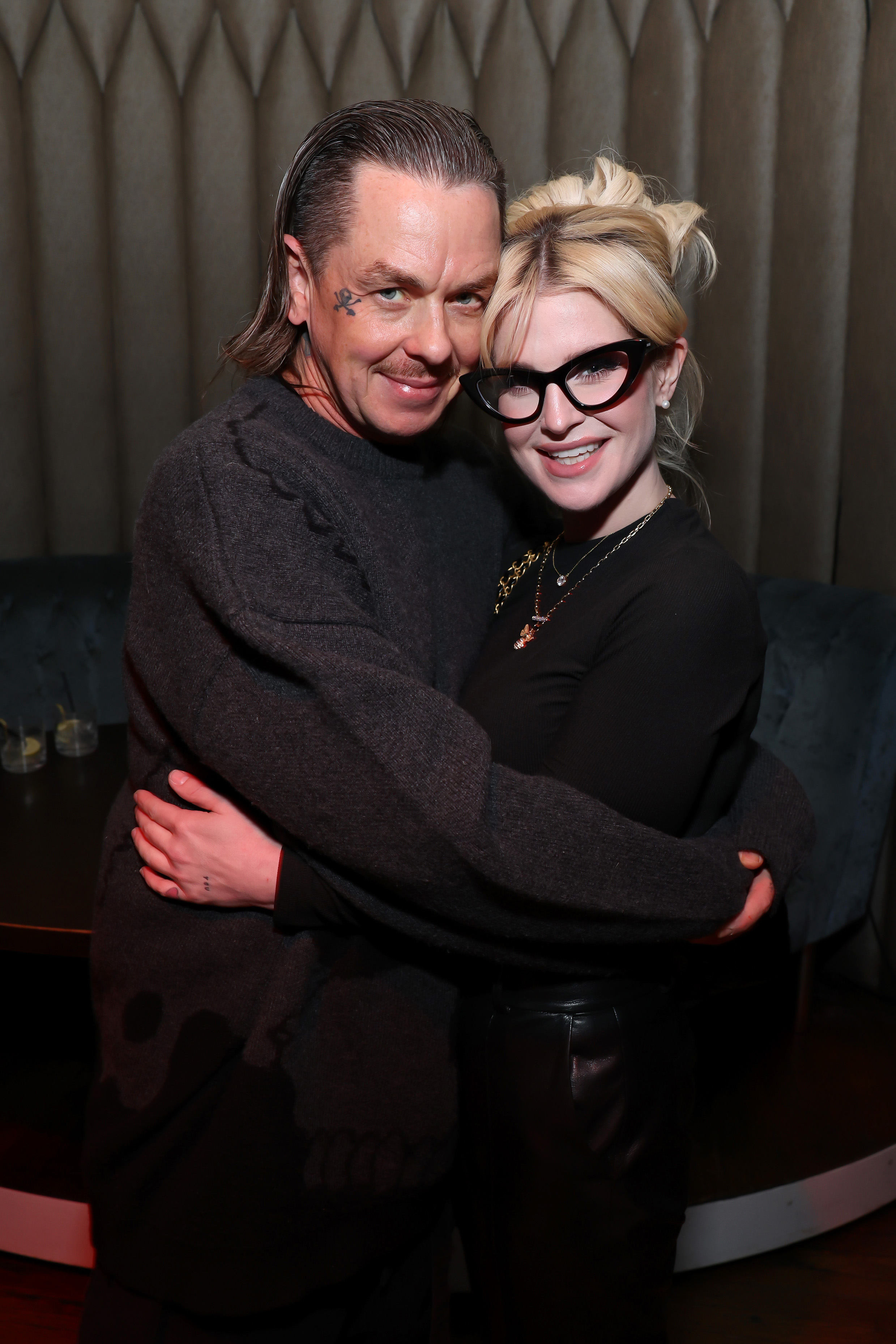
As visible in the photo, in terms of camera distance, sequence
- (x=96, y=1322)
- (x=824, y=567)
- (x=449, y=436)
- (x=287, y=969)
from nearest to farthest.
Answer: (x=287, y=969)
(x=96, y=1322)
(x=449, y=436)
(x=824, y=567)

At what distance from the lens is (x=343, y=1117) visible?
1.07 meters

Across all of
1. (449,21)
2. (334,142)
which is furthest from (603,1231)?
(449,21)

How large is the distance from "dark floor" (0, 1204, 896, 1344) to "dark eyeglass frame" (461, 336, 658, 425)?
1535 millimetres

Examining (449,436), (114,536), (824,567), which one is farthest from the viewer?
(114,536)

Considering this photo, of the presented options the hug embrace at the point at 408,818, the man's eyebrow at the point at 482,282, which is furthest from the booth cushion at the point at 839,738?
the man's eyebrow at the point at 482,282

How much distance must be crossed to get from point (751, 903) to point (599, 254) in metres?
0.78

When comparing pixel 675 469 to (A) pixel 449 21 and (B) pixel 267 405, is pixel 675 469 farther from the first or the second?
(A) pixel 449 21

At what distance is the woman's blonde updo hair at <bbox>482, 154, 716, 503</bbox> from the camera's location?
3.91ft

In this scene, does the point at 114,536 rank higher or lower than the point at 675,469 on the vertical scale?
lower

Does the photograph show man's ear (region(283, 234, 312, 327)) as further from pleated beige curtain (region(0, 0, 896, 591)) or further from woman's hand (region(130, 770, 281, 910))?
pleated beige curtain (region(0, 0, 896, 591))

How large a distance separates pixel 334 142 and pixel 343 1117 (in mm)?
1090

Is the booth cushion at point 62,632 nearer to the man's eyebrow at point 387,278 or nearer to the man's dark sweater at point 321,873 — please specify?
the man's dark sweater at point 321,873

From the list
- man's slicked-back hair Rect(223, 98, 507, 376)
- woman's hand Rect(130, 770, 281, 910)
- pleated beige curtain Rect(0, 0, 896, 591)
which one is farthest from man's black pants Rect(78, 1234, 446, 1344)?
pleated beige curtain Rect(0, 0, 896, 591)

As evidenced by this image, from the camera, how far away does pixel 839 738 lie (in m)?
2.24
